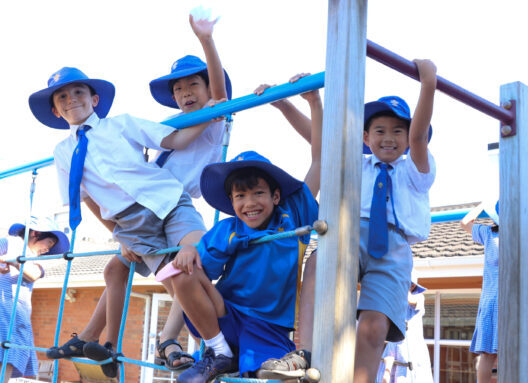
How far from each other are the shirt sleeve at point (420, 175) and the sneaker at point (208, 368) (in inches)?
41.0

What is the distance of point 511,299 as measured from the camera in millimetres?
2725

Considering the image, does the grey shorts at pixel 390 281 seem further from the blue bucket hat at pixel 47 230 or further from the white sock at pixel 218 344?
the blue bucket hat at pixel 47 230

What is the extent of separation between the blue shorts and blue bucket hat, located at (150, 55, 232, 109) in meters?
1.48

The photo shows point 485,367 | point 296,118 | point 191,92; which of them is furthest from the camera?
point 485,367

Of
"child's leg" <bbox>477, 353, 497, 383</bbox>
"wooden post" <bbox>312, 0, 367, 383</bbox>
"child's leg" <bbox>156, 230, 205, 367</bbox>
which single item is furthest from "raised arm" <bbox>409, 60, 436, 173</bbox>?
"child's leg" <bbox>477, 353, 497, 383</bbox>

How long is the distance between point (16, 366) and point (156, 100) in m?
2.40

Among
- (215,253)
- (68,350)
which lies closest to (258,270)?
(215,253)

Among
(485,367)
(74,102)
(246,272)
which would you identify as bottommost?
(485,367)

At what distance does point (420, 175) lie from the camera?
8.90 feet

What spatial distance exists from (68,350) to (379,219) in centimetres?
168

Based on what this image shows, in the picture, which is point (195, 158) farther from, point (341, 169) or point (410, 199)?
point (341, 169)

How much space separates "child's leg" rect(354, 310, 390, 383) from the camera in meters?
2.46

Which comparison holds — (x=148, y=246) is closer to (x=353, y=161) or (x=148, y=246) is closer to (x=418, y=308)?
(x=353, y=161)

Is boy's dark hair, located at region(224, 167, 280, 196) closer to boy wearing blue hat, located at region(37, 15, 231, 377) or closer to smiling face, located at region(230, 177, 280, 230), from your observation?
smiling face, located at region(230, 177, 280, 230)
